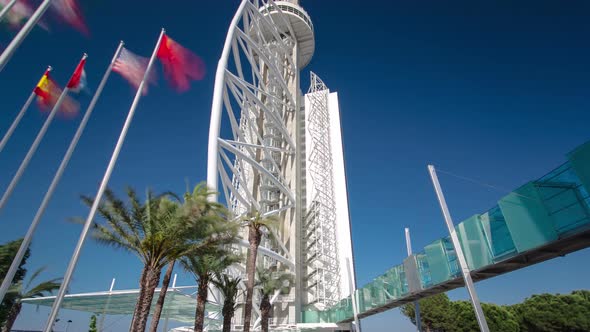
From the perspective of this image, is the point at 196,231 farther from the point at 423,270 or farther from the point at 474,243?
the point at 474,243

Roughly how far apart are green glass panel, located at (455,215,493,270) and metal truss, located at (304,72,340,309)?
82.4ft

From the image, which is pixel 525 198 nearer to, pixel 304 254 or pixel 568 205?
pixel 568 205

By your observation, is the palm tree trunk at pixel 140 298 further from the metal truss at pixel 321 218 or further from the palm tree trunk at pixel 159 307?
the metal truss at pixel 321 218

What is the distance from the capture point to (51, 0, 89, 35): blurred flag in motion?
36.6 feet

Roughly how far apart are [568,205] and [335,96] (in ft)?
146

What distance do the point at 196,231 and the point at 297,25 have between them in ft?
142

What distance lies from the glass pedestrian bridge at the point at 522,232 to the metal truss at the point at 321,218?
22883mm

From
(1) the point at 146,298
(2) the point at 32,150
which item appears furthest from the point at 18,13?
(1) the point at 146,298

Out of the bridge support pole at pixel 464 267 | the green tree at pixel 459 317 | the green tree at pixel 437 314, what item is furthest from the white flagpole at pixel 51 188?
the green tree at pixel 459 317

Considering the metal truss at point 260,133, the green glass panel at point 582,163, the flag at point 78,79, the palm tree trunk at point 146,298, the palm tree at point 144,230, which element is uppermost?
the metal truss at point 260,133

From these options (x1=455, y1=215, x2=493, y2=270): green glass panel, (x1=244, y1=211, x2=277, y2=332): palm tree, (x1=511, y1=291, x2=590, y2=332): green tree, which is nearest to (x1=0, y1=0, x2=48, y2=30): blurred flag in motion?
(x1=244, y1=211, x2=277, y2=332): palm tree

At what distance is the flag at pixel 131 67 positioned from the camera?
14.1 meters

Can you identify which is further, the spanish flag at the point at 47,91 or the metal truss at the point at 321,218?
the metal truss at the point at 321,218

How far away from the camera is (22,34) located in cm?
1000
